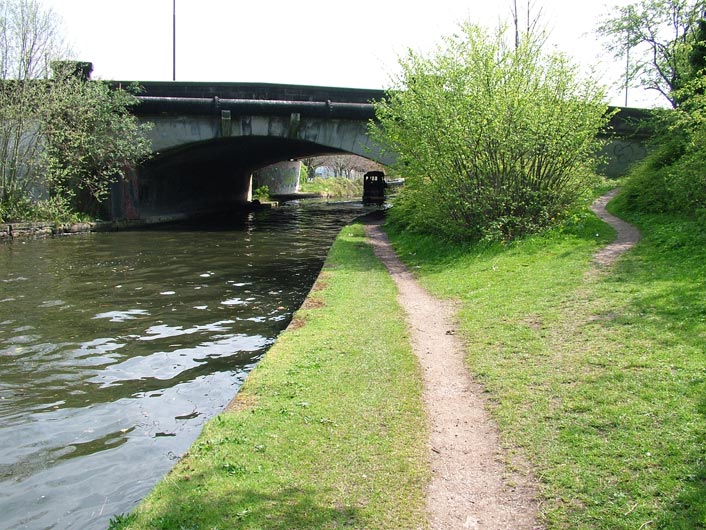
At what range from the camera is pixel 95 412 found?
641 cm

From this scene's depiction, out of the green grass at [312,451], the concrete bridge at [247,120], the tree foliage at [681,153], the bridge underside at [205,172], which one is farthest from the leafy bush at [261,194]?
the green grass at [312,451]

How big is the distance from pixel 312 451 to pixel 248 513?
943 mm

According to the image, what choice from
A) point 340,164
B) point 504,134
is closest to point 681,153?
point 504,134

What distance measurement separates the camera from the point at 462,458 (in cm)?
463

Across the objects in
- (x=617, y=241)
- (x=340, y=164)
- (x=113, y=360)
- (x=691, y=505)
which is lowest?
(x=113, y=360)

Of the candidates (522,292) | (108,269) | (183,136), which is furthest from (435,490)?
(183,136)

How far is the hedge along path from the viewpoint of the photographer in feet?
12.7

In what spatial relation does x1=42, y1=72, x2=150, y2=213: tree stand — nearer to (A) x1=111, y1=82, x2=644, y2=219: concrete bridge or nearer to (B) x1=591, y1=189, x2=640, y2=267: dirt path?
(A) x1=111, y1=82, x2=644, y2=219: concrete bridge

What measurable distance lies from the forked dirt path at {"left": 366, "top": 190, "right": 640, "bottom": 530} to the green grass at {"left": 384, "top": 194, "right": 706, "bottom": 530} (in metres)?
0.15

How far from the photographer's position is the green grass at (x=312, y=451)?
3768 mm

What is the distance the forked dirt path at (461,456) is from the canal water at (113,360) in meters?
2.35

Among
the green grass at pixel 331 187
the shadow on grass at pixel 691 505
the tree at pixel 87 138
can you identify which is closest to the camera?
the shadow on grass at pixel 691 505

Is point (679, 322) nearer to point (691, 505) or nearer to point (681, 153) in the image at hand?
point (691, 505)

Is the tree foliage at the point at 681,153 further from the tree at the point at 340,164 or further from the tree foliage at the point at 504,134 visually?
the tree at the point at 340,164
